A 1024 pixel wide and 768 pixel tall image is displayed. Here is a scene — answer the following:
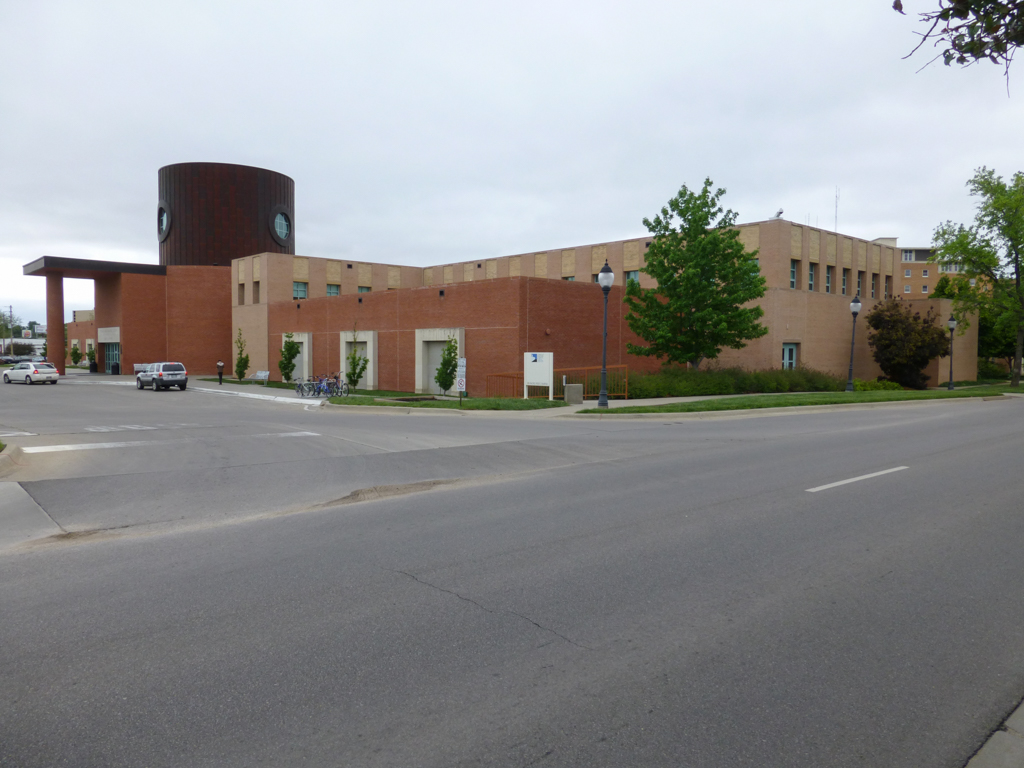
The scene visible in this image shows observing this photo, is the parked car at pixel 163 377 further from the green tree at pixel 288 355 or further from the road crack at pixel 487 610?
the road crack at pixel 487 610

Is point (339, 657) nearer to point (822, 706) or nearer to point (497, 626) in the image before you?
point (497, 626)

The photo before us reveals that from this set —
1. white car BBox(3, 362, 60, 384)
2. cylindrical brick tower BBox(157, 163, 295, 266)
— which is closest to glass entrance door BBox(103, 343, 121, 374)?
cylindrical brick tower BBox(157, 163, 295, 266)

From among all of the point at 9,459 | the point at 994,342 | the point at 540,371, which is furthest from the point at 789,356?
the point at 9,459

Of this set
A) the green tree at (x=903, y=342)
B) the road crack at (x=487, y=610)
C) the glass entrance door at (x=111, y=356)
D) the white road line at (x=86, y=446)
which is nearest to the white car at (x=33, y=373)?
the glass entrance door at (x=111, y=356)

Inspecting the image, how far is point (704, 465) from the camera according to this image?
11.4 metres

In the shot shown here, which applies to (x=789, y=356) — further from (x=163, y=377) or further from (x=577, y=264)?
(x=163, y=377)

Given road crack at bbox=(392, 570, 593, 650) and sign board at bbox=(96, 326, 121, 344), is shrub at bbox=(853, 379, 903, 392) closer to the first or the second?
road crack at bbox=(392, 570, 593, 650)

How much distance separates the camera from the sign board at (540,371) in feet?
81.7

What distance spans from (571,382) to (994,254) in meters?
32.2

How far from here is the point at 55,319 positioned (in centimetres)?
5488

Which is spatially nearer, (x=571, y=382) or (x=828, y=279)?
(x=571, y=382)

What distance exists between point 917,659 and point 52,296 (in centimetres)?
6373

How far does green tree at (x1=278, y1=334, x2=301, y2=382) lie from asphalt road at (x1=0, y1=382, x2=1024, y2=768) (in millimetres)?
30991

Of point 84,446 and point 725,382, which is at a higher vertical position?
point 725,382
